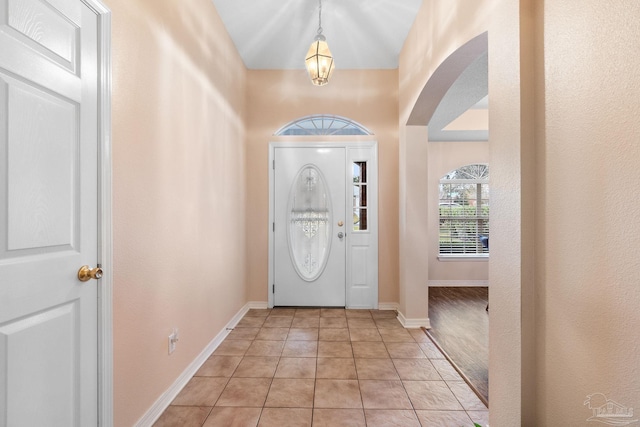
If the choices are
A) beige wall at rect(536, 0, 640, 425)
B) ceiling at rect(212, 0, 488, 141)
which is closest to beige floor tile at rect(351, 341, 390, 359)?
beige wall at rect(536, 0, 640, 425)

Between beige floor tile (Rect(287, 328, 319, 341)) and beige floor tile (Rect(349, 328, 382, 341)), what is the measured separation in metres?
0.37

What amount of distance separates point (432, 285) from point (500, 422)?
391 cm

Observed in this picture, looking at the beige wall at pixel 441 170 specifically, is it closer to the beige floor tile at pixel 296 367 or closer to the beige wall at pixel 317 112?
the beige wall at pixel 317 112

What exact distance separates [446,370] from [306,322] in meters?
1.51

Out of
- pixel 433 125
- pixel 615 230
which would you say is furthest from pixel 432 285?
pixel 615 230

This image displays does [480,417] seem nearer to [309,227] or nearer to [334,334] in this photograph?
[334,334]

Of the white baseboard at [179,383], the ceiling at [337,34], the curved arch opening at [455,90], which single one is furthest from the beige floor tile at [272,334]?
the ceiling at [337,34]

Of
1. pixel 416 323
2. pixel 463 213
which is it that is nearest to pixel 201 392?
pixel 416 323

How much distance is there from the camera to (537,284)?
1267 mm

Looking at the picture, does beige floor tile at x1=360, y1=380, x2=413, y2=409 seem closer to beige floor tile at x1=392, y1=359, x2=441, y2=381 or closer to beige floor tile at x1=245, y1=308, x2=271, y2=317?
beige floor tile at x1=392, y1=359, x2=441, y2=381

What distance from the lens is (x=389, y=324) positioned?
3205 millimetres

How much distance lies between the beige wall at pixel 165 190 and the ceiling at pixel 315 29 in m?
0.32

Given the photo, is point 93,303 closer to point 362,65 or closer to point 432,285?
point 362,65

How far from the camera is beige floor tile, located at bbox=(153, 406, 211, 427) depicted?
167 centimetres
